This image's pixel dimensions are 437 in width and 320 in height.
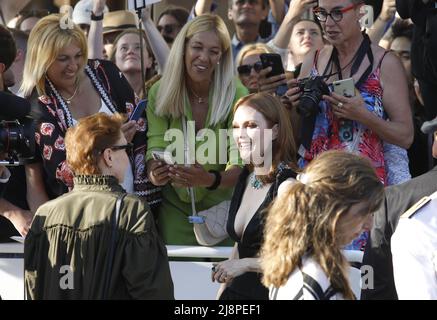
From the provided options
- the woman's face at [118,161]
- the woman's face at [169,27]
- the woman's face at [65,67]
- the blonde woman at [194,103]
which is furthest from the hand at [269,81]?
the woman's face at [169,27]

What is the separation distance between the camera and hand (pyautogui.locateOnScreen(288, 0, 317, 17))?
672 cm

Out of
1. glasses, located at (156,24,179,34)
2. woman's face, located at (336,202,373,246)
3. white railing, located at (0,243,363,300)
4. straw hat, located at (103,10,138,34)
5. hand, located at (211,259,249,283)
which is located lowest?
white railing, located at (0,243,363,300)

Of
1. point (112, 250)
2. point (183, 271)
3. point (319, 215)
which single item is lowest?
point (183, 271)

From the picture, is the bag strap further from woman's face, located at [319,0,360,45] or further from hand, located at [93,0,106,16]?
hand, located at [93,0,106,16]

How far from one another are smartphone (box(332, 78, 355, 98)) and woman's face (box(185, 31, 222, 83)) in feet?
2.68

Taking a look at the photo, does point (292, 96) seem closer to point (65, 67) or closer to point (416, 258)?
point (65, 67)

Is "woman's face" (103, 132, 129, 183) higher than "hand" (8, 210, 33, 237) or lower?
higher

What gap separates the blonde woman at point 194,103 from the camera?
570 cm

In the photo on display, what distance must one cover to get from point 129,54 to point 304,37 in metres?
1.15


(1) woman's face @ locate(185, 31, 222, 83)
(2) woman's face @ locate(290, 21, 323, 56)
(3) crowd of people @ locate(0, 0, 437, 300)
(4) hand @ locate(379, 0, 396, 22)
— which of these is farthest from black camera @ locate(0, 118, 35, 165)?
(4) hand @ locate(379, 0, 396, 22)

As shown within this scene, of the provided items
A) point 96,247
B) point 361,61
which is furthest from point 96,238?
point 361,61

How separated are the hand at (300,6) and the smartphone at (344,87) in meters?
1.47

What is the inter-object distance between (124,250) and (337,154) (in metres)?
1.26

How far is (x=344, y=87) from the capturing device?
533 centimetres
